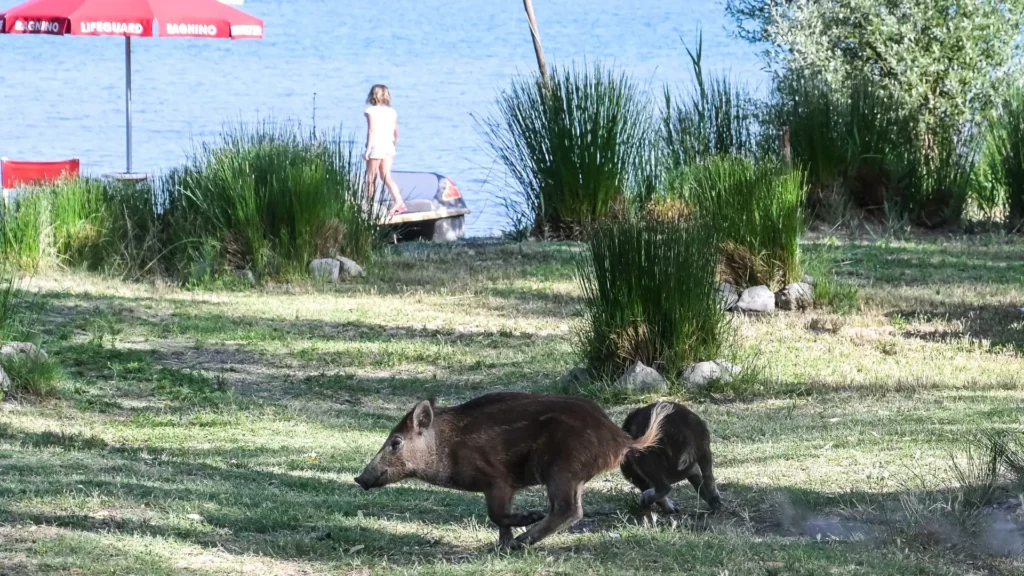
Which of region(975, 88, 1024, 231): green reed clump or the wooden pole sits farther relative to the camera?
region(975, 88, 1024, 231): green reed clump

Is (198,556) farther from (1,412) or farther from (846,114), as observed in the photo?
(846,114)

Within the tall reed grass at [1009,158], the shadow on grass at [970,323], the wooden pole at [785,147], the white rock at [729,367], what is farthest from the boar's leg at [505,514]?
the tall reed grass at [1009,158]

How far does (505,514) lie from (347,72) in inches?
1824

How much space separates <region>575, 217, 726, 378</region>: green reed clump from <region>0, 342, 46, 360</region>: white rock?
10.9 ft

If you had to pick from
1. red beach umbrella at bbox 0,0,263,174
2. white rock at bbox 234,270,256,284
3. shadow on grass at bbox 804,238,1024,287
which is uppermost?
red beach umbrella at bbox 0,0,263,174

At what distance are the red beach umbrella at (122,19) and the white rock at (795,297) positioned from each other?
8.10m

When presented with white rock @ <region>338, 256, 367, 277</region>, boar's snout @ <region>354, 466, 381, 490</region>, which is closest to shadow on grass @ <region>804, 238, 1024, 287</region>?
white rock @ <region>338, 256, 367, 277</region>

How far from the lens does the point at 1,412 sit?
7961 mm

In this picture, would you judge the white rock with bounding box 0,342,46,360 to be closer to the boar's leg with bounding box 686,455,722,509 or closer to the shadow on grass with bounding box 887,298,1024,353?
the boar's leg with bounding box 686,455,722,509

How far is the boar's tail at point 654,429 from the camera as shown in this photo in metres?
5.27

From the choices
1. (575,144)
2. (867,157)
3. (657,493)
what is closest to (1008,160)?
(867,157)

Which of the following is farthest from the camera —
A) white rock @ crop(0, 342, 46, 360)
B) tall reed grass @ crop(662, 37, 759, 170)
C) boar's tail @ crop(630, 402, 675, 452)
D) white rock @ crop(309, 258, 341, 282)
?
tall reed grass @ crop(662, 37, 759, 170)

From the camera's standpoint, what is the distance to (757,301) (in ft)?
37.3

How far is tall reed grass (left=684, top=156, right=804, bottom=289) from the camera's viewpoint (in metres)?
11.4
